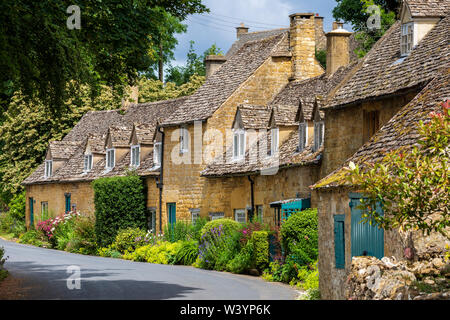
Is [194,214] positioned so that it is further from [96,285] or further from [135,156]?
[96,285]

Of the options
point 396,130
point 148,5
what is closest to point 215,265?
point 148,5

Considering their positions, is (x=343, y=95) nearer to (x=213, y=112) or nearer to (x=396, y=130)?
(x=396, y=130)

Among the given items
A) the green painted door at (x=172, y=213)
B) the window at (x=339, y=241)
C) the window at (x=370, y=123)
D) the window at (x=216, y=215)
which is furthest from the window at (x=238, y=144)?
the window at (x=339, y=241)

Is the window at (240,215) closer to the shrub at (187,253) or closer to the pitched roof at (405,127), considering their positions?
the shrub at (187,253)

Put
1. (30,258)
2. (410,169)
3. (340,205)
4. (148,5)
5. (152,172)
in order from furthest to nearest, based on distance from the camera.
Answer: (152,172)
(30,258)
(148,5)
(340,205)
(410,169)

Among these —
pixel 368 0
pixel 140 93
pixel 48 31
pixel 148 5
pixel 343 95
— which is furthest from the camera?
pixel 140 93

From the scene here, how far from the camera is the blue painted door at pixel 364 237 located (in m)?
16.8

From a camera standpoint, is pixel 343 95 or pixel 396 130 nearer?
pixel 396 130

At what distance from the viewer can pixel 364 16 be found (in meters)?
49.8

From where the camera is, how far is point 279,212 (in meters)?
28.7

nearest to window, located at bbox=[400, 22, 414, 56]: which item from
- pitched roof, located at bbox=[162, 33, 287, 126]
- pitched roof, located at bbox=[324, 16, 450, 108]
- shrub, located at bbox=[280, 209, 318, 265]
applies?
pitched roof, located at bbox=[324, 16, 450, 108]

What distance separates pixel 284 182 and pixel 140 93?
31.4 meters

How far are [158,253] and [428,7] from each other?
50.9 feet

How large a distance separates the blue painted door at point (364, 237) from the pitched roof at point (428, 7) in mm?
8464
